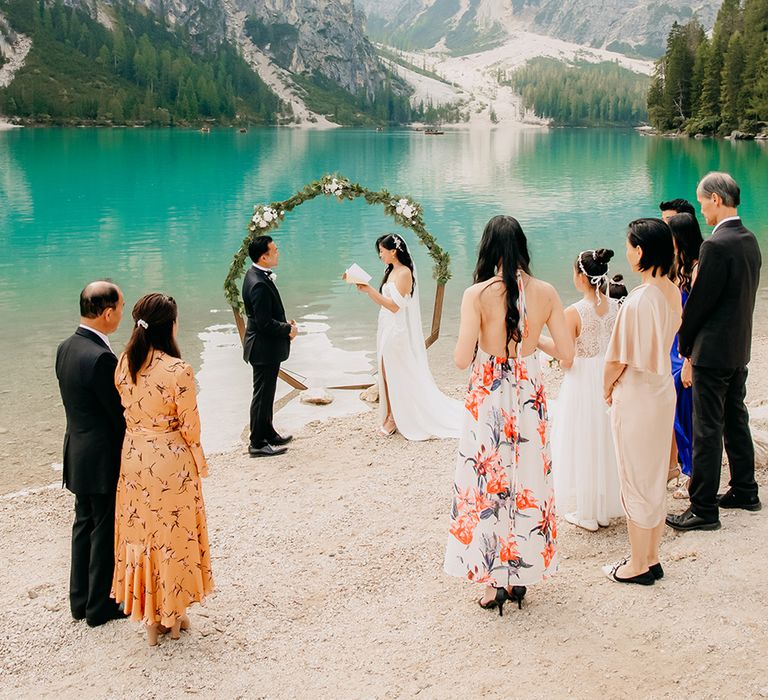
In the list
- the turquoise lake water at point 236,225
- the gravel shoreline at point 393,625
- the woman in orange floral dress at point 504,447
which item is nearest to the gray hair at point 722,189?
the woman in orange floral dress at point 504,447

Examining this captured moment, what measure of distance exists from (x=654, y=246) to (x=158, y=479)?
143 inches

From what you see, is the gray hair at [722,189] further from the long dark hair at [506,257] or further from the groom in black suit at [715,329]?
the long dark hair at [506,257]

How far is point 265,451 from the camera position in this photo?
9820 millimetres

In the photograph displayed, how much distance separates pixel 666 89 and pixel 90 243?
116340mm

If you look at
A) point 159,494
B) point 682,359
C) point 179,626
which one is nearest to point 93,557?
point 179,626

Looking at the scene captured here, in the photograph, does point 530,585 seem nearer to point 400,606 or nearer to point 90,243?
point 400,606

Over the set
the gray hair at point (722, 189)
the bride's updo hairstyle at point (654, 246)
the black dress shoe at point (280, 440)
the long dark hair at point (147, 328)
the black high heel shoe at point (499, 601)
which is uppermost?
the gray hair at point (722, 189)

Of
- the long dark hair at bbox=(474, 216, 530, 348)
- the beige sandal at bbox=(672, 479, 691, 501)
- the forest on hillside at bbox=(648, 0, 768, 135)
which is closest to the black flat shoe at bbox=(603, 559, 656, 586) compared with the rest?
the beige sandal at bbox=(672, 479, 691, 501)

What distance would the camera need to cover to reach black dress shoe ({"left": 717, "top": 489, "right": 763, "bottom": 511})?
21.9 feet

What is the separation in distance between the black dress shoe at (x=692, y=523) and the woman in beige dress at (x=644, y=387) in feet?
2.99

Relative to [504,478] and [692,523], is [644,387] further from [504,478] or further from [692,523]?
[692,523]

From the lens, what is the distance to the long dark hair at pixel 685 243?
690 centimetres

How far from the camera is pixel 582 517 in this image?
6754 millimetres

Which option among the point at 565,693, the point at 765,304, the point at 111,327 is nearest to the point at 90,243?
the point at 765,304
